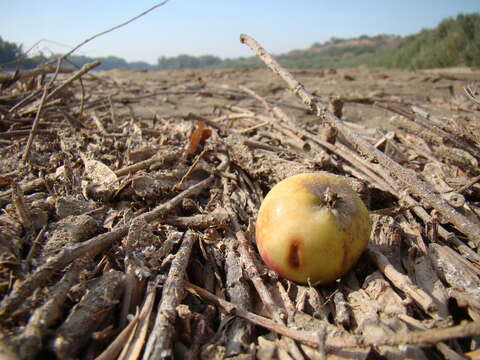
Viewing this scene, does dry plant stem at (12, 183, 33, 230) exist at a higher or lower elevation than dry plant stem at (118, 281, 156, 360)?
higher

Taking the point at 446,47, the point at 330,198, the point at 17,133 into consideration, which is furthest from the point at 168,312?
the point at 446,47

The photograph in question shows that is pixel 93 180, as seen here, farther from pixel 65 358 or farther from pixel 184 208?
pixel 65 358

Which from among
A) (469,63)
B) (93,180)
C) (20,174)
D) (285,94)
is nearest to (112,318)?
(93,180)

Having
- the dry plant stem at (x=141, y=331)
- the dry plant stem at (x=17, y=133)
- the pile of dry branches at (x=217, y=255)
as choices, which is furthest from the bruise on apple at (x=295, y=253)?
the dry plant stem at (x=17, y=133)

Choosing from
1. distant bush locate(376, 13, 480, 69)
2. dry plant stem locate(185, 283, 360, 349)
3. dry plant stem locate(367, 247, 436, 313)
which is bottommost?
dry plant stem locate(185, 283, 360, 349)

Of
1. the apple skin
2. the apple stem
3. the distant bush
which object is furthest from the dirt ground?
the distant bush

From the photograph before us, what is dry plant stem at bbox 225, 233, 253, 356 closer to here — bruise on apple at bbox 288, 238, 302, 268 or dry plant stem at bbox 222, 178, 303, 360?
dry plant stem at bbox 222, 178, 303, 360

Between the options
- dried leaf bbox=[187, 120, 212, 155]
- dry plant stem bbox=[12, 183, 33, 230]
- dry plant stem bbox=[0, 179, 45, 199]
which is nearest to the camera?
dry plant stem bbox=[12, 183, 33, 230]
